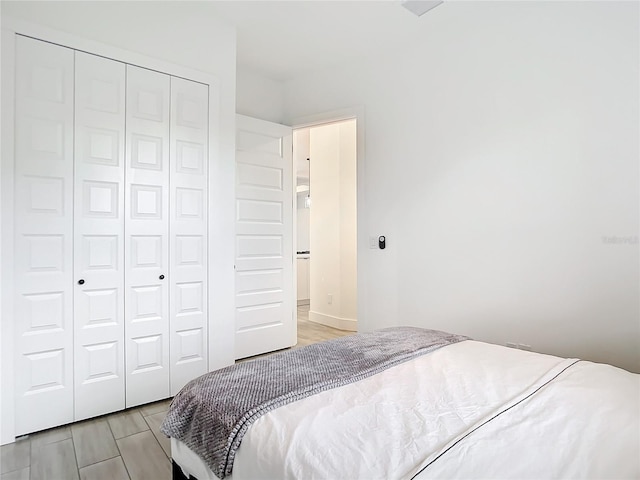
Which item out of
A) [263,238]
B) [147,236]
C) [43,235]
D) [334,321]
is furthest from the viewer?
[334,321]

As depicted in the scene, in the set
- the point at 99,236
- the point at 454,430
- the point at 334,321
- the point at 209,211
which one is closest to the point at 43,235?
the point at 99,236

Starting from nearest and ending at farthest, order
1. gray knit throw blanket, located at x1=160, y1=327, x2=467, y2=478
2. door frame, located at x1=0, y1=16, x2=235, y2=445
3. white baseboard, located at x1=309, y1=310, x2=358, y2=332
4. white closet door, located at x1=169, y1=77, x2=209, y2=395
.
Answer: gray knit throw blanket, located at x1=160, y1=327, x2=467, y2=478, door frame, located at x1=0, y1=16, x2=235, y2=445, white closet door, located at x1=169, y1=77, x2=209, y2=395, white baseboard, located at x1=309, y1=310, x2=358, y2=332

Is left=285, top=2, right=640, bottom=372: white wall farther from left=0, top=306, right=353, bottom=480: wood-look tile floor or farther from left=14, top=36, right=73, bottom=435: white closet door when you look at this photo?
left=14, top=36, right=73, bottom=435: white closet door

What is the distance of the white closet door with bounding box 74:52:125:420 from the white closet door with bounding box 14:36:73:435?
5 cm

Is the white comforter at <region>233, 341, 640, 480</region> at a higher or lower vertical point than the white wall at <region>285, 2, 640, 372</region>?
lower

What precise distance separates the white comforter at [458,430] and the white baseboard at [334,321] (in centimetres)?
331

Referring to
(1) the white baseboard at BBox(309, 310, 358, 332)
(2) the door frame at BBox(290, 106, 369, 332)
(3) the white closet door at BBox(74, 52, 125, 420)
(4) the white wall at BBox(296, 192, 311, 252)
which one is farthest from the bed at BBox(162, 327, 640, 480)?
(4) the white wall at BBox(296, 192, 311, 252)

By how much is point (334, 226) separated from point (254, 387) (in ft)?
12.2

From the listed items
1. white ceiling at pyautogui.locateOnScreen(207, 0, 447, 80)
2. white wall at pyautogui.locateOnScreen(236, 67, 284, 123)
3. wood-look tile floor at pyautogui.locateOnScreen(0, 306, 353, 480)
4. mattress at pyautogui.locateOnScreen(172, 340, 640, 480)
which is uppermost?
white ceiling at pyautogui.locateOnScreen(207, 0, 447, 80)

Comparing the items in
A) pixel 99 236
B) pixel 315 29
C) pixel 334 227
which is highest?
pixel 315 29

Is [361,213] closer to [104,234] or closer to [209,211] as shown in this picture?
[209,211]

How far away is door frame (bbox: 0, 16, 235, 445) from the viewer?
214cm

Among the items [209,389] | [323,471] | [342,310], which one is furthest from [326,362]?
[342,310]

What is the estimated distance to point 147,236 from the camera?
2.67 metres
